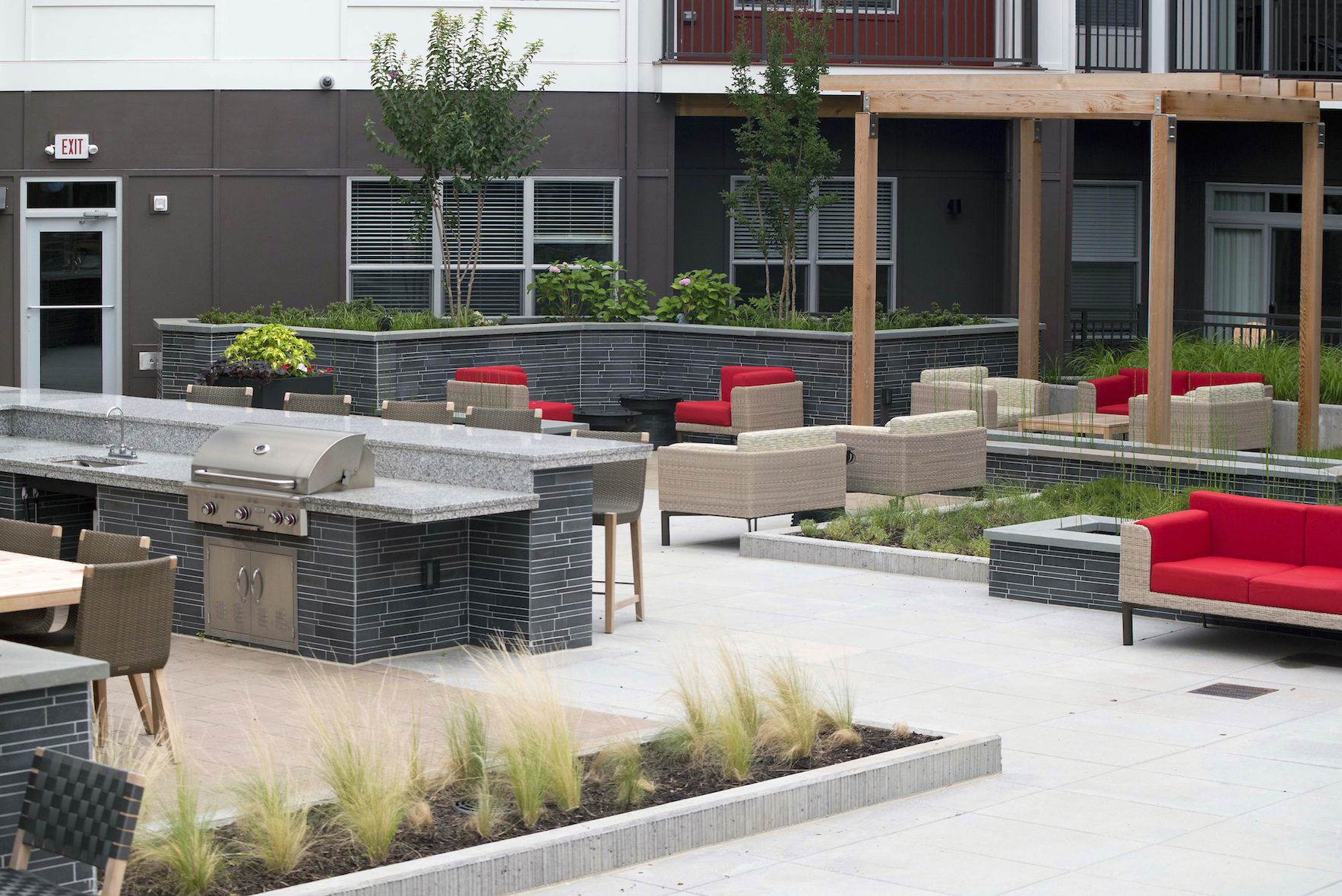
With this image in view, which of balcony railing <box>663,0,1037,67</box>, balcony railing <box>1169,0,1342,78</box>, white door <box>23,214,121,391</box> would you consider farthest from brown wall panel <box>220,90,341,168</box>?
balcony railing <box>1169,0,1342,78</box>

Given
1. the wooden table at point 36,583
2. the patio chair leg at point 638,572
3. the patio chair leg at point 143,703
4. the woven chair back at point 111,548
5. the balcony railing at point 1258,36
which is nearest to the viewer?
the wooden table at point 36,583

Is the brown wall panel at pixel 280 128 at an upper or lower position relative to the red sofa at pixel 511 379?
upper

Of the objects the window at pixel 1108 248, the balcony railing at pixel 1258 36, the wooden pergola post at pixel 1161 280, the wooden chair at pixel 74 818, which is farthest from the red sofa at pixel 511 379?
the wooden chair at pixel 74 818

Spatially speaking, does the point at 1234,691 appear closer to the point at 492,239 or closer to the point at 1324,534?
the point at 1324,534

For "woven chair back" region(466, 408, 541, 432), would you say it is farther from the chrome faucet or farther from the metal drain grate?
the metal drain grate

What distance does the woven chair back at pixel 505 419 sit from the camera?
1193 centimetres

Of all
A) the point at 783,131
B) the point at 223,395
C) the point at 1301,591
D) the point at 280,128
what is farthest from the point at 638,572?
the point at 280,128

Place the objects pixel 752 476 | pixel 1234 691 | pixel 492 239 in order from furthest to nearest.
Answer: pixel 492 239 < pixel 752 476 < pixel 1234 691

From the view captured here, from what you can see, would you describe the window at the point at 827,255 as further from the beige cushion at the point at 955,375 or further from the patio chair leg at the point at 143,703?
the patio chair leg at the point at 143,703

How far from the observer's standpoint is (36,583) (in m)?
6.75

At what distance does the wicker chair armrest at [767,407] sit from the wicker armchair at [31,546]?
32.8 ft

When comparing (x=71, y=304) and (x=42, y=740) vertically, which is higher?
(x=71, y=304)

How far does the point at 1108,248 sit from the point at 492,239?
26.7 ft

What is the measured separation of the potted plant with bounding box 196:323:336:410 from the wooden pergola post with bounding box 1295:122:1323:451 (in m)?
9.32
